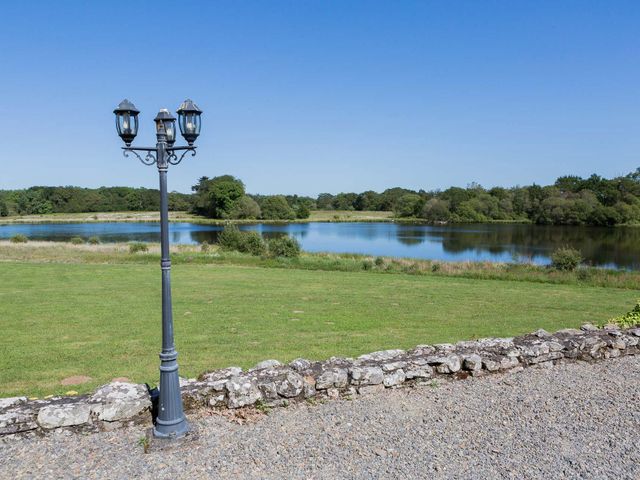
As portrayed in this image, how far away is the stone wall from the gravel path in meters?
0.18

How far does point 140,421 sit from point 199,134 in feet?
10.1

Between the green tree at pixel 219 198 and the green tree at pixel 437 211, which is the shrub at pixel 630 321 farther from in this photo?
the green tree at pixel 219 198

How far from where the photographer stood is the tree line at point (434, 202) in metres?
77.2

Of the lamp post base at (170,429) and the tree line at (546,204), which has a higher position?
the tree line at (546,204)

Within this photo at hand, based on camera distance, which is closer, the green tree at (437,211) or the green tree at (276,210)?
the green tree at (437,211)

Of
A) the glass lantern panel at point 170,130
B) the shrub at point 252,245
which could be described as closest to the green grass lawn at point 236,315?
the glass lantern panel at point 170,130

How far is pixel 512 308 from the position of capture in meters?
13.7

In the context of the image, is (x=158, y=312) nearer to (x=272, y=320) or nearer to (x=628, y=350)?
(x=272, y=320)

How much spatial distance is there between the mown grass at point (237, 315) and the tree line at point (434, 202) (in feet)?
217

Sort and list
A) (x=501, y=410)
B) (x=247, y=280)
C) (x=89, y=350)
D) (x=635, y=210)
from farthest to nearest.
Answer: (x=635, y=210) < (x=247, y=280) < (x=89, y=350) < (x=501, y=410)

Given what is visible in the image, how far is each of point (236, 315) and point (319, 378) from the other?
686cm

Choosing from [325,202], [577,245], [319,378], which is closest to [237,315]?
[319,378]

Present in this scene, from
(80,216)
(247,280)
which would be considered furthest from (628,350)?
(80,216)

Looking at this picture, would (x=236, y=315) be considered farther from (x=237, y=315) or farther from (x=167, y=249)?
(x=167, y=249)
